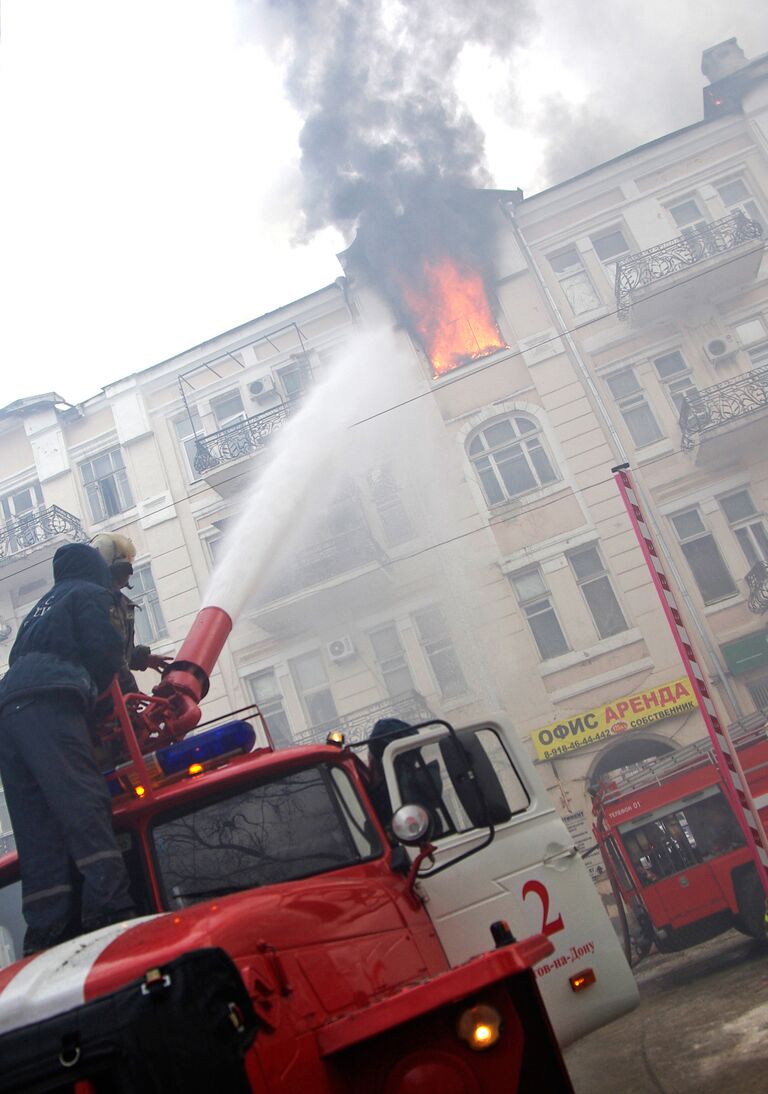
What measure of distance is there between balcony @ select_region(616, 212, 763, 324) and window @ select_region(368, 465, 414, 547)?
6.91 m

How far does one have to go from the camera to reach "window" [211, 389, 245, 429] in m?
25.0

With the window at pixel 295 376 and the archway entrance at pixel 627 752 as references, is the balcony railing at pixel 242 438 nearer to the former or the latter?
the window at pixel 295 376

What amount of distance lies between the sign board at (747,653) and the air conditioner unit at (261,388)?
13264mm

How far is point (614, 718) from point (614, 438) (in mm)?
6590

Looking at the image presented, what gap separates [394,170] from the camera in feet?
77.0

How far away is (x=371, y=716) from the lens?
21.2m

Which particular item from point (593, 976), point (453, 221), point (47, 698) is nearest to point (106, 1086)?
point (47, 698)

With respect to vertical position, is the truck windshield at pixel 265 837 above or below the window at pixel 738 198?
below

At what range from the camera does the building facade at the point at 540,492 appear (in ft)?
66.2

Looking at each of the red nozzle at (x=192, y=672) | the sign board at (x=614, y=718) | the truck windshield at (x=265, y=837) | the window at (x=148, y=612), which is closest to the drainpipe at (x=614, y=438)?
the sign board at (x=614, y=718)

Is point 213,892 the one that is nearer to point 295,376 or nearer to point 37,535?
point 295,376

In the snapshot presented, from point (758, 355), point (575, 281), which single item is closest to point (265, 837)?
point (758, 355)

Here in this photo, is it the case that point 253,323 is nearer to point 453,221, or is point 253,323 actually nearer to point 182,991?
point 453,221

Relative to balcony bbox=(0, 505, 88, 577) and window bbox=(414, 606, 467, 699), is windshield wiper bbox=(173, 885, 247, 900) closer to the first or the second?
window bbox=(414, 606, 467, 699)
